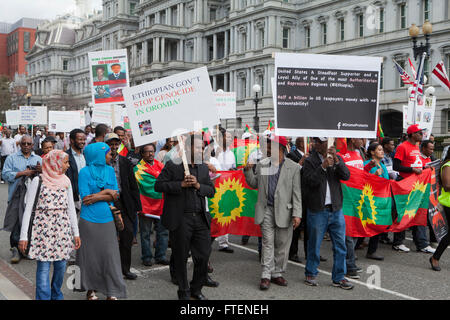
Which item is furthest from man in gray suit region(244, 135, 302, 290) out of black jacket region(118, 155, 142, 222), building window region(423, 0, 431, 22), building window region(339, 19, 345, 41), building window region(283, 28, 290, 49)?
building window region(283, 28, 290, 49)

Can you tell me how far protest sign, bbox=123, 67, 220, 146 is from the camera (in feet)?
20.3

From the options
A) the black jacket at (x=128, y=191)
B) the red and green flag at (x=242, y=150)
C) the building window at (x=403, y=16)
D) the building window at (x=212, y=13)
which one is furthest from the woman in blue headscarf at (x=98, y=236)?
the building window at (x=212, y=13)

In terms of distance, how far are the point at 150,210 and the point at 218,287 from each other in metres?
2.06

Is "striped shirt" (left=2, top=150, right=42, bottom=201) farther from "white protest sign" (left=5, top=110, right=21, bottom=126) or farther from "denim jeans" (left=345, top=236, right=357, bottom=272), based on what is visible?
"white protest sign" (left=5, top=110, right=21, bottom=126)

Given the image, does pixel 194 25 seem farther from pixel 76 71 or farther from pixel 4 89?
pixel 76 71

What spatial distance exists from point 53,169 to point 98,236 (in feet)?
2.91

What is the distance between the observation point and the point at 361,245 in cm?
928

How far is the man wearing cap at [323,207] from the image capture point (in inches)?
260

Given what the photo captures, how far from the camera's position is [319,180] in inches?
259

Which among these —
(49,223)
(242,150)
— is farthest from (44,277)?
(242,150)

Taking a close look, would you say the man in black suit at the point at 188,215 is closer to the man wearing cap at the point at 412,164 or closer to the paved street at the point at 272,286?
the paved street at the point at 272,286

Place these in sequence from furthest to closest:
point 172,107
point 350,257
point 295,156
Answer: point 295,156, point 350,257, point 172,107

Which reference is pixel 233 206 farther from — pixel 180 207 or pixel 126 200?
pixel 180 207

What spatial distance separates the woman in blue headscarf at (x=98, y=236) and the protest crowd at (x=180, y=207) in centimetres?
1
